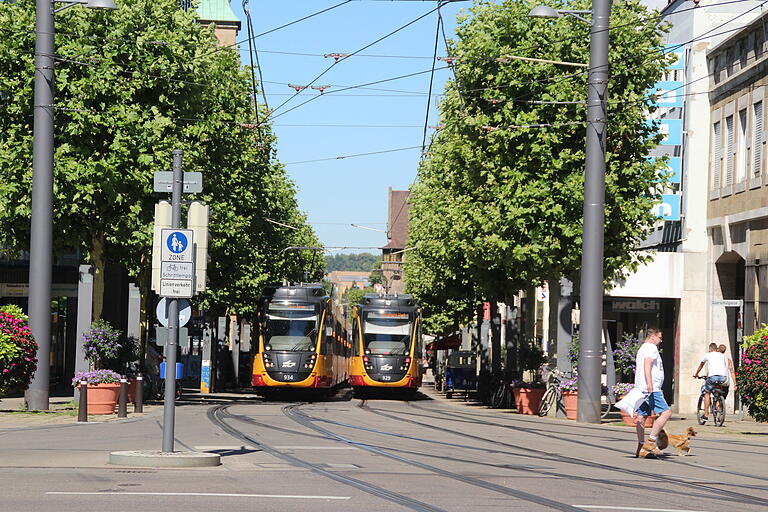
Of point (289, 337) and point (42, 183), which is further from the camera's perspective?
point (289, 337)

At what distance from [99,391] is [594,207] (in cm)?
1122

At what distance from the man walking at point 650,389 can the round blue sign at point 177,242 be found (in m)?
6.20

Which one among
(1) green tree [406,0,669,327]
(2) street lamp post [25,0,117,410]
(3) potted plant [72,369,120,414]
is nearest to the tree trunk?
(3) potted plant [72,369,120,414]

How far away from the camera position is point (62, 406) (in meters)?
32.6

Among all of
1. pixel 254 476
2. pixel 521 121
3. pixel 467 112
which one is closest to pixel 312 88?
pixel 467 112

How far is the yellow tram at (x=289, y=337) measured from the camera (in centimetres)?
4225

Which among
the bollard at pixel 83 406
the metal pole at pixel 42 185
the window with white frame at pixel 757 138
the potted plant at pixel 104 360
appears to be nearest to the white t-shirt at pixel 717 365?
the window with white frame at pixel 757 138

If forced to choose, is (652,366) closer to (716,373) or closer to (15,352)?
(716,373)

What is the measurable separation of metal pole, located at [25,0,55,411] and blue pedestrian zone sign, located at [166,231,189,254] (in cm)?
1185

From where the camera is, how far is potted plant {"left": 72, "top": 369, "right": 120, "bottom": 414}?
2956cm

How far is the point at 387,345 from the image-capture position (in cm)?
4556

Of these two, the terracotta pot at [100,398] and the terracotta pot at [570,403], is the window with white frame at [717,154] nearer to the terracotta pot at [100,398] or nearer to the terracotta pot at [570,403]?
the terracotta pot at [570,403]

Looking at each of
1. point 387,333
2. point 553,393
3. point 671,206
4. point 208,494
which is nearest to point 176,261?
point 208,494

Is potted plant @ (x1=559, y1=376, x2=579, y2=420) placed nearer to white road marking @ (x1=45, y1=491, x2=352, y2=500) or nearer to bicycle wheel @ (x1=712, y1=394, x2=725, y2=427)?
bicycle wheel @ (x1=712, y1=394, x2=725, y2=427)
